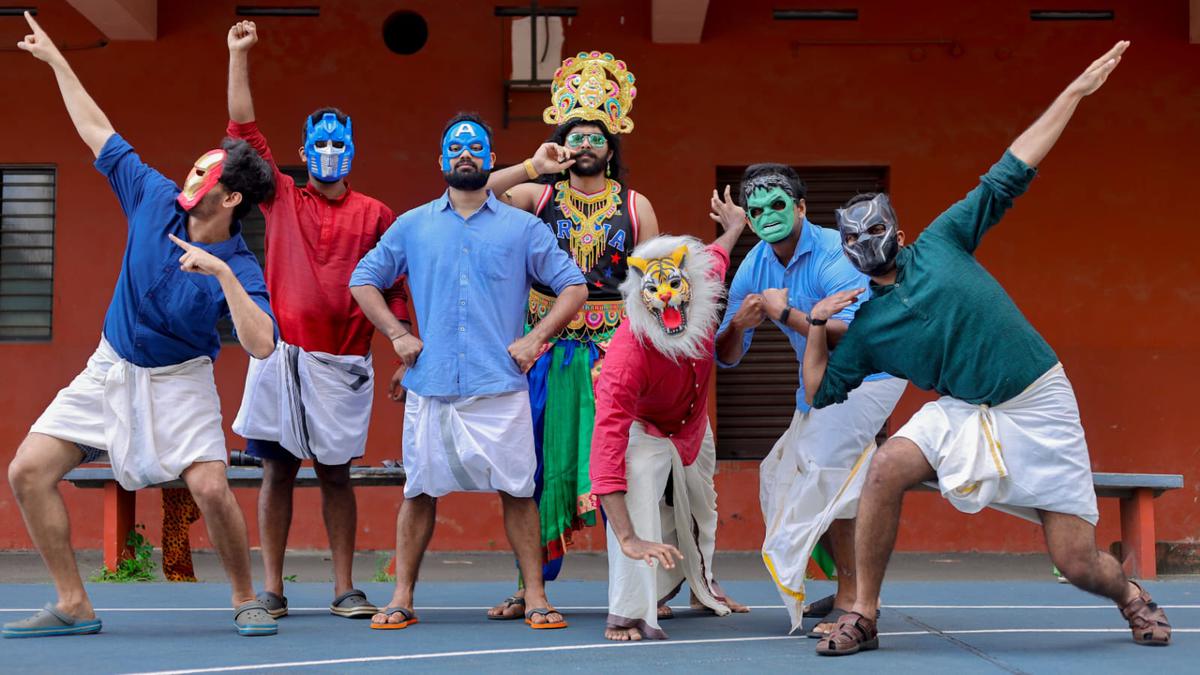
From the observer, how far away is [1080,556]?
499 centimetres

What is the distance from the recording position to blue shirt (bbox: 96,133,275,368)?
17.5 feet

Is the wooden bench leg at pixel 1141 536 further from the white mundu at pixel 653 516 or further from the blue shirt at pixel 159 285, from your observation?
the blue shirt at pixel 159 285

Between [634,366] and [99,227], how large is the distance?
254 inches

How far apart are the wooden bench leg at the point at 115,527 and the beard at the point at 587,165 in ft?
12.5

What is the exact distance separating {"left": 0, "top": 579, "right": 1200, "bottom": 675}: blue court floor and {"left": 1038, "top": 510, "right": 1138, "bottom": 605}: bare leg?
258mm

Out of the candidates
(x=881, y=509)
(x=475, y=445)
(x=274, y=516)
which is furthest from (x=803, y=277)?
(x=274, y=516)

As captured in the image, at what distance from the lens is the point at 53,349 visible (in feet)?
33.8

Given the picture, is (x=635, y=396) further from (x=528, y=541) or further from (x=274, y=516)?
(x=274, y=516)

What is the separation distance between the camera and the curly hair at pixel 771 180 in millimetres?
5562

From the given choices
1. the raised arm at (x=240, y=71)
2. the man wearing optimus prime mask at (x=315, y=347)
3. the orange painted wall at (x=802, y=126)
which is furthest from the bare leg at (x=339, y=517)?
the orange painted wall at (x=802, y=126)

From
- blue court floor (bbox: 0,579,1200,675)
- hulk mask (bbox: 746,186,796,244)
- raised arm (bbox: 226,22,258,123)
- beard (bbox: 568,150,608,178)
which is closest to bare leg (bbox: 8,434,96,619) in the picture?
blue court floor (bbox: 0,579,1200,675)

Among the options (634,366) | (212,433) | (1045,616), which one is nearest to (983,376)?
(634,366)

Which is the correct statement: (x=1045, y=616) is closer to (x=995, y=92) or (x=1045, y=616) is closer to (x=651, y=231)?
(x=651, y=231)

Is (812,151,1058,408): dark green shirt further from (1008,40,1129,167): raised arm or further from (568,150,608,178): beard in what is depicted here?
(568,150,608,178): beard
